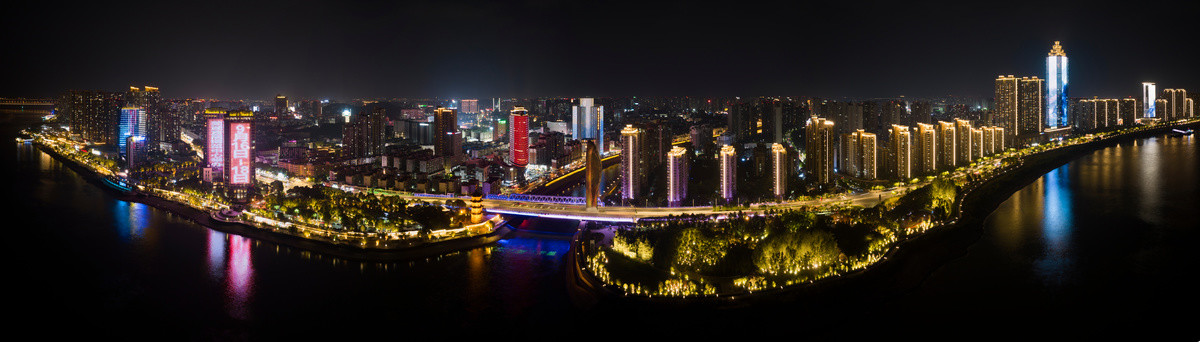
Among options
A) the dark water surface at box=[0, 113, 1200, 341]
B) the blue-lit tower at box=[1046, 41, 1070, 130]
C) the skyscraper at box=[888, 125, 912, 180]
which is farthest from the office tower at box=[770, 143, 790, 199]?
the blue-lit tower at box=[1046, 41, 1070, 130]

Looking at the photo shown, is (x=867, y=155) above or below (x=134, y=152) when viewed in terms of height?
below

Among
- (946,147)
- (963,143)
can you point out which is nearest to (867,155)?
(946,147)

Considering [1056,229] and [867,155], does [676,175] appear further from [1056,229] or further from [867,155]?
[1056,229]

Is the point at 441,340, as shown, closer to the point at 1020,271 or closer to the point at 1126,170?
the point at 1020,271

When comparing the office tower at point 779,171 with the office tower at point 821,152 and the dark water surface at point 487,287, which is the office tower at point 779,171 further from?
the dark water surface at point 487,287

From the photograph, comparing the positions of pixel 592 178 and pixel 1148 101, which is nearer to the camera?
pixel 592 178

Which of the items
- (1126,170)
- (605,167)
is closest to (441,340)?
(605,167)

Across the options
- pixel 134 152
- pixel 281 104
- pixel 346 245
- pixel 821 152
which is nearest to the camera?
pixel 346 245
